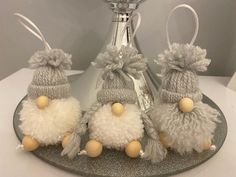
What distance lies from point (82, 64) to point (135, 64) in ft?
1.44

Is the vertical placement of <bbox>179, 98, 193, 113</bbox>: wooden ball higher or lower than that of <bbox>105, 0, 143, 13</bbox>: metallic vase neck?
lower

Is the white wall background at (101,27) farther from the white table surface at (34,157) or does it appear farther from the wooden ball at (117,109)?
the wooden ball at (117,109)

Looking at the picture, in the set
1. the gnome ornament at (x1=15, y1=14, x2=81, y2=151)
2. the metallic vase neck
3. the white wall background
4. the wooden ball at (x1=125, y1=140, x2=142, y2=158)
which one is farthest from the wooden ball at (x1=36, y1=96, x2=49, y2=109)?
the white wall background

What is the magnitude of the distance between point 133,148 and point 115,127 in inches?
1.3

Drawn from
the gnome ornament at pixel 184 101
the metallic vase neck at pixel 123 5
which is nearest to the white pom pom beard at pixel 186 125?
the gnome ornament at pixel 184 101

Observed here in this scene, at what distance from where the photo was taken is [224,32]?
2.57ft

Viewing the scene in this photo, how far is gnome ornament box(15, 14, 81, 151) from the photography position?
1.31 feet

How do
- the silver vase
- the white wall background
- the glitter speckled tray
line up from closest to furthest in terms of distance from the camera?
the glitter speckled tray, the silver vase, the white wall background

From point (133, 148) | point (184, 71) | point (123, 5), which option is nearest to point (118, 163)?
point (133, 148)

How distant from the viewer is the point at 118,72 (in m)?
0.39

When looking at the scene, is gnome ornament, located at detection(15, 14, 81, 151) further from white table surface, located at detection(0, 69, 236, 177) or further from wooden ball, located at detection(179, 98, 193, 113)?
wooden ball, located at detection(179, 98, 193, 113)

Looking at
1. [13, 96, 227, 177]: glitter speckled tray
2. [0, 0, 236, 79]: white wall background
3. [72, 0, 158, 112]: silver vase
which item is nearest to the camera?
[13, 96, 227, 177]: glitter speckled tray

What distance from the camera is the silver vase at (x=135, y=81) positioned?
52 centimetres

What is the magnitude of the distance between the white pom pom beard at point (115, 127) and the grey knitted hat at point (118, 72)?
0.04 feet
